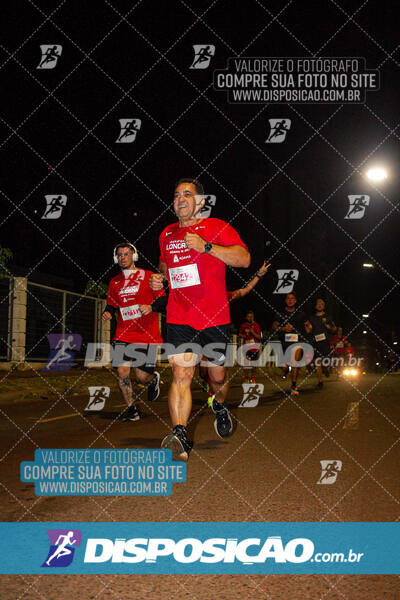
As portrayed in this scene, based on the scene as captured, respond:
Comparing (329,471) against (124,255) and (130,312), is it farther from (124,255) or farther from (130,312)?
(124,255)

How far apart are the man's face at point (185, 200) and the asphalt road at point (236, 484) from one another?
210cm

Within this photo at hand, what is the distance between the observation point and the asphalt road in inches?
128

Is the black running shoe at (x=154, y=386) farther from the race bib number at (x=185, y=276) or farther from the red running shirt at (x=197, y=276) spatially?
the race bib number at (x=185, y=276)

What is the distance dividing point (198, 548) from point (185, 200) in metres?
3.13

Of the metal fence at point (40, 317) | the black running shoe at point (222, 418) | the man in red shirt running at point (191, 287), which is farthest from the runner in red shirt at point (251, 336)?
the man in red shirt running at point (191, 287)

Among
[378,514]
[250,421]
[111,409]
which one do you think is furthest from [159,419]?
[378,514]

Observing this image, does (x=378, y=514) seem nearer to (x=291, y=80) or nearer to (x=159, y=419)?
(x=159, y=419)

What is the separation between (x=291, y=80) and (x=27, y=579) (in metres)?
13.7

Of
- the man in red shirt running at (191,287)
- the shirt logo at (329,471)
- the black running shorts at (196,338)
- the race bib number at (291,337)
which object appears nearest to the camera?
the shirt logo at (329,471)

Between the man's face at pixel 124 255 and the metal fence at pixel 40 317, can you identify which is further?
the metal fence at pixel 40 317

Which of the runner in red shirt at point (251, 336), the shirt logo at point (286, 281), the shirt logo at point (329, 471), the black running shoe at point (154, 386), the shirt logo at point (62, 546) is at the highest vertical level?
the shirt logo at point (286, 281)

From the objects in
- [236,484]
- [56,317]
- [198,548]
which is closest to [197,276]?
[236,484]

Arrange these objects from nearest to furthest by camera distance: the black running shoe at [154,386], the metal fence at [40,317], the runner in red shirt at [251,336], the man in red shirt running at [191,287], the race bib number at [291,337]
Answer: the man in red shirt running at [191,287] → the black running shoe at [154,386] → the race bib number at [291,337] → the runner in red shirt at [251,336] → the metal fence at [40,317]

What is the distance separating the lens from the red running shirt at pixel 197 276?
6.13 m
